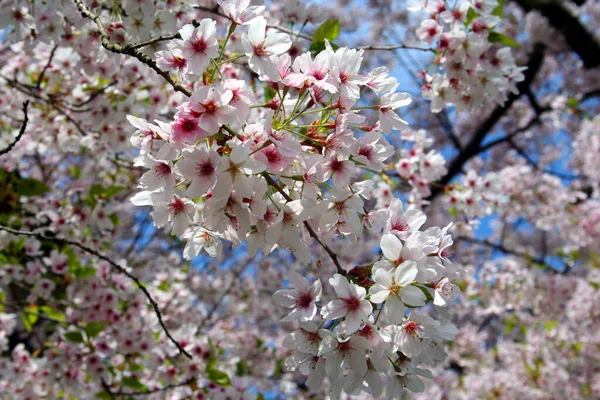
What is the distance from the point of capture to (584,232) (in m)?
6.32

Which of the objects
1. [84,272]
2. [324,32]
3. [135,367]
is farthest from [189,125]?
[135,367]

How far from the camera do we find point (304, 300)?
1202 millimetres

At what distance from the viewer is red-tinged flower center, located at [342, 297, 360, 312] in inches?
43.3

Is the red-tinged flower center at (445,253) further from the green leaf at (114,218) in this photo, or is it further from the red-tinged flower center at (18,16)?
the green leaf at (114,218)

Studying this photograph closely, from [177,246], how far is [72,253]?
547cm

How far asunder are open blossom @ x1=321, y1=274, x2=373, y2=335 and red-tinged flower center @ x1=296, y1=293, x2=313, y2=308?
9 centimetres

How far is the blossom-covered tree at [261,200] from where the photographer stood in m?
1.11

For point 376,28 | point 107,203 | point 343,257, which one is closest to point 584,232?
point 343,257

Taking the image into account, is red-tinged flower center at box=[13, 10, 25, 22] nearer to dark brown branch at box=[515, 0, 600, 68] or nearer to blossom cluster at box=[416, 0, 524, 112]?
blossom cluster at box=[416, 0, 524, 112]

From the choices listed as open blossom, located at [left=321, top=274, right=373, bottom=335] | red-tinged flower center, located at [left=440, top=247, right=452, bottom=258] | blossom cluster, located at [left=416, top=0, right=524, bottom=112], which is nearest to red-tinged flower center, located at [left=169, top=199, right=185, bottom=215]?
open blossom, located at [left=321, top=274, right=373, bottom=335]

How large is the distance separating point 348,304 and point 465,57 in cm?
140

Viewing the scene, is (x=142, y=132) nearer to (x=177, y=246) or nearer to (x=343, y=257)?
(x=343, y=257)

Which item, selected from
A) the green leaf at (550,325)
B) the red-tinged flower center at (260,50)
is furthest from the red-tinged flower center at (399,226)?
the green leaf at (550,325)

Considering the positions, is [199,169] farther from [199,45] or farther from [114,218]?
[114,218]
